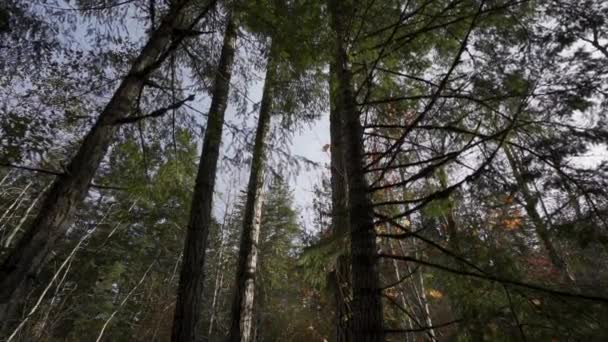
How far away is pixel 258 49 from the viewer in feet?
15.0

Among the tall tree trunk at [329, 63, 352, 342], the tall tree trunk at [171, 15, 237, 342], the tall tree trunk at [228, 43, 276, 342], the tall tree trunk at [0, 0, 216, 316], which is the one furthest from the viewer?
the tall tree trunk at [228, 43, 276, 342]

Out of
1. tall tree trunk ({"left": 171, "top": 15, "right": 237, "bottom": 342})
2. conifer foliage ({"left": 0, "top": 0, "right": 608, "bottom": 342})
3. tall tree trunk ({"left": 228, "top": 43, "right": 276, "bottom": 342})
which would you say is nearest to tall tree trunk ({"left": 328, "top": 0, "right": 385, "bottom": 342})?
conifer foliage ({"left": 0, "top": 0, "right": 608, "bottom": 342})

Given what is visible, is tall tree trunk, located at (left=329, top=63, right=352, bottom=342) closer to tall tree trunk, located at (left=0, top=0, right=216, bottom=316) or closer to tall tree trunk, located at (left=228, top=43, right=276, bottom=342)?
tall tree trunk, located at (left=228, top=43, right=276, bottom=342)

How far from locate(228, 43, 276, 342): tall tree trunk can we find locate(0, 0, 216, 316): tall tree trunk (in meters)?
1.45

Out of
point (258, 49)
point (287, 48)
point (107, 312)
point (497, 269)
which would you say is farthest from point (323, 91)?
point (107, 312)

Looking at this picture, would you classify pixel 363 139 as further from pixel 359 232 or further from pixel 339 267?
pixel 339 267

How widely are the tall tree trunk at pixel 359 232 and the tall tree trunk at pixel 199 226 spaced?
2.31 meters

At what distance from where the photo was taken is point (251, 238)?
198 inches

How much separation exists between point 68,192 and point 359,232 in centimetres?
230

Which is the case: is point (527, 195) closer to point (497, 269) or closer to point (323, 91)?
point (497, 269)

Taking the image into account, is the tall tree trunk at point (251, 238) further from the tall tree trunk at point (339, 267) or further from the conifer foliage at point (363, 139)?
the tall tree trunk at point (339, 267)

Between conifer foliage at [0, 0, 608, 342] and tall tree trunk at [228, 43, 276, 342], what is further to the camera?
tall tree trunk at [228, 43, 276, 342]

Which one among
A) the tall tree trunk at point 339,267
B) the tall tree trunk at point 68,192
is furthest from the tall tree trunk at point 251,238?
the tall tree trunk at point 68,192

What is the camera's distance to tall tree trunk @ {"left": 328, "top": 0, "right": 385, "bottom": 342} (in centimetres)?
151
